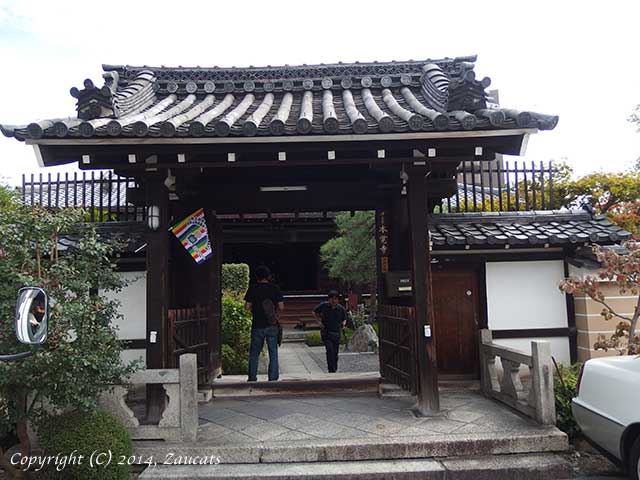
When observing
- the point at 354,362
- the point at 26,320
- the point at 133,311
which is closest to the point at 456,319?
the point at 354,362

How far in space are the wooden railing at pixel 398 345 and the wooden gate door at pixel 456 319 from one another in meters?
0.97

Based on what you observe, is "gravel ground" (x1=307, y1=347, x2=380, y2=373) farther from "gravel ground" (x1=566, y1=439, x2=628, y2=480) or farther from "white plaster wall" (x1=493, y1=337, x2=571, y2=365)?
"gravel ground" (x1=566, y1=439, x2=628, y2=480)

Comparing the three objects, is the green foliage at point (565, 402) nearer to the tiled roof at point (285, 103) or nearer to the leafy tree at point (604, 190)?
the tiled roof at point (285, 103)

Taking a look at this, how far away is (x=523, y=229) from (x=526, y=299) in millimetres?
1235

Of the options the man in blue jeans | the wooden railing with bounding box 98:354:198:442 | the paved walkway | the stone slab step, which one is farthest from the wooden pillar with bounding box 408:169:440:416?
the paved walkway

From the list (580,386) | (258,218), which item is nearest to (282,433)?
(580,386)

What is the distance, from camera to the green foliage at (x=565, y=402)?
6.05 m

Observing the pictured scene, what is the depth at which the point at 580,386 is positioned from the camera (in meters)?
5.42

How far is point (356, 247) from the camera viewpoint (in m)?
14.9

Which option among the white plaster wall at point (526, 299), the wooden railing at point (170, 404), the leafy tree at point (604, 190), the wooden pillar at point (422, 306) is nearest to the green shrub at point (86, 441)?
the wooden railing at point (170, 404)

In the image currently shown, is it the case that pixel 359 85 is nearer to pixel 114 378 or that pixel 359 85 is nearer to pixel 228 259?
pixel 114 378

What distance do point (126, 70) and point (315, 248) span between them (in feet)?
53.6

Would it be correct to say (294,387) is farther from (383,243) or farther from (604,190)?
(604,190)

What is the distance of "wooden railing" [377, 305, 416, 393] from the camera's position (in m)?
6.71
